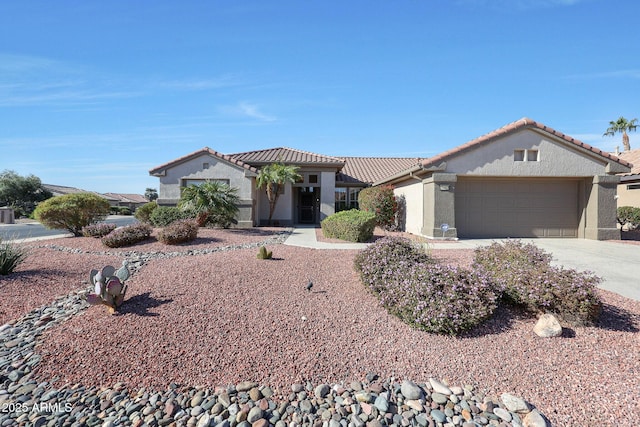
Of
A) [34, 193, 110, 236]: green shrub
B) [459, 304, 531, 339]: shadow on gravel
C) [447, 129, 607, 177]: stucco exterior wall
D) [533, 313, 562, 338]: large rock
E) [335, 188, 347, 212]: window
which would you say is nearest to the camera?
[533, 313, 562, 338]: large rock

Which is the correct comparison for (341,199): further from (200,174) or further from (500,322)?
(500,322)

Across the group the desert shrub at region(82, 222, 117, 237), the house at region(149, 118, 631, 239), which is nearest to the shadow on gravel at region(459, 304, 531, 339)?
the house at region(149, 118, 631, 239)

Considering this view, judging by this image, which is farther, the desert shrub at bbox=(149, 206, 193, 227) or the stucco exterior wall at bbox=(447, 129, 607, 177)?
the desert shrub at bbox=(149, 206, 193, 227)

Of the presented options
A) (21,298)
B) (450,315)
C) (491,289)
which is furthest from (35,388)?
(491,289)

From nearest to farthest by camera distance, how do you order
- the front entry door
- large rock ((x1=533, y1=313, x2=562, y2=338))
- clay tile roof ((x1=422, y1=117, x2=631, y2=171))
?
1. large rock ((x1=533, y1=313, x2=562, y2=338))
2. clay tile roof ((x1=422, y1=117, x2=631, y2=171))
3. the front entry door

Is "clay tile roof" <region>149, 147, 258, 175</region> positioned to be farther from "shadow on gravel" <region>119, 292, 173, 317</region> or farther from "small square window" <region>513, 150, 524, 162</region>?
"small square window" <region>513, 150, 524, 162</region>

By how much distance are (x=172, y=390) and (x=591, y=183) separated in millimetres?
16045

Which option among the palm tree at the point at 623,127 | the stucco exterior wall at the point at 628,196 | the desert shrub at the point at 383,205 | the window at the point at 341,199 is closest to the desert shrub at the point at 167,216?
the desert shrub at the point at 383,205

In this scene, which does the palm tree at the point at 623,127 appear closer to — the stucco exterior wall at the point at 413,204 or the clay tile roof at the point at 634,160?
the clay tile roof at the point at 634,160

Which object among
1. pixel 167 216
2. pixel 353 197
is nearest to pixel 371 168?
pixel 353 197

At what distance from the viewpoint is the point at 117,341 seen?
388 centimetres

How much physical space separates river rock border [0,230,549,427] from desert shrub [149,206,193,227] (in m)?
10.8

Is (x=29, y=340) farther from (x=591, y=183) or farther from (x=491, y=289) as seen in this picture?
(x=591, y=183)

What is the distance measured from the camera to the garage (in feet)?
41.2
